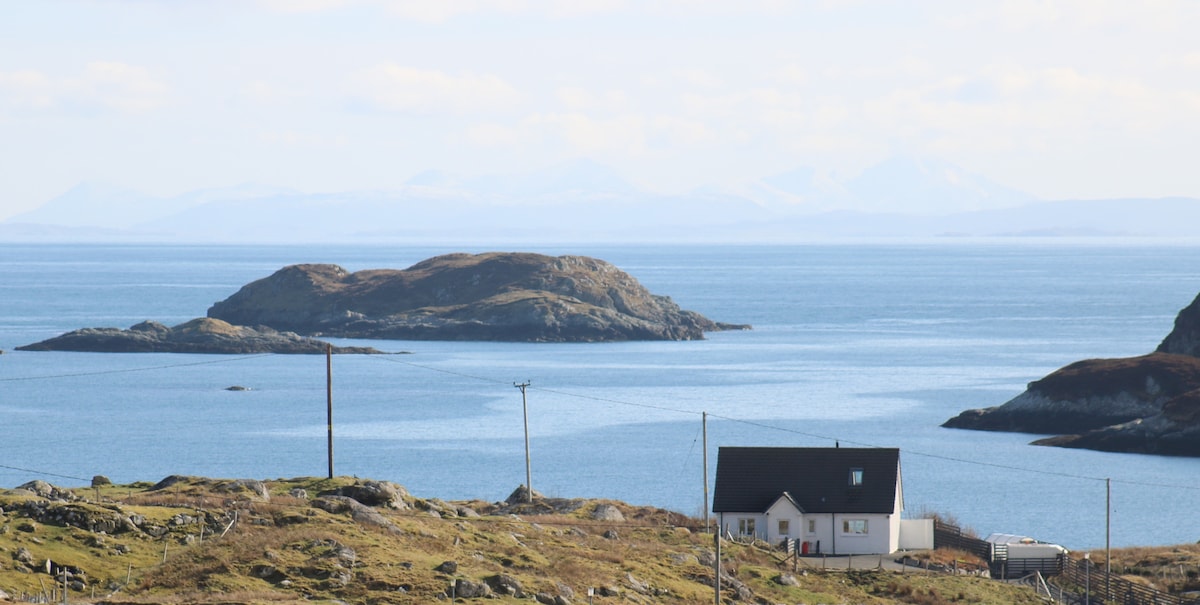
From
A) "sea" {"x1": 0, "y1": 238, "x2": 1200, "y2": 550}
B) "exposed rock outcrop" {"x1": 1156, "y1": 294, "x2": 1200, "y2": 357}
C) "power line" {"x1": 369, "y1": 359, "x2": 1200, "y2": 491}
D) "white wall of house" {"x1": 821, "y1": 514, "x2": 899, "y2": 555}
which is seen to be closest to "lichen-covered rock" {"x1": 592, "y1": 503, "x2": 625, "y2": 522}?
"sea" {"x1": 0, "y1": 238, "x2": 1200, "y2": 550}

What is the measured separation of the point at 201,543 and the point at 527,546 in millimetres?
11251

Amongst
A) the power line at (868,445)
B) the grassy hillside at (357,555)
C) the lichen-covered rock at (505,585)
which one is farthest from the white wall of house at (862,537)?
the lichen-covered rock at (505,585)

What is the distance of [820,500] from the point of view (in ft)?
216

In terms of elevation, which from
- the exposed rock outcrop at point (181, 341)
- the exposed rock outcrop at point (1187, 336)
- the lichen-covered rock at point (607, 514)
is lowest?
the lichen-covered rock at point (607, 514)

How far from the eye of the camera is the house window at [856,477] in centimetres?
6562

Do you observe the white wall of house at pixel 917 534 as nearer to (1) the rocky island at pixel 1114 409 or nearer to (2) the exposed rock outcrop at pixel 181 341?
(1) the rocky island at pixel 1114 409

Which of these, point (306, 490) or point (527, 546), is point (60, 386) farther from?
point (527, 546)

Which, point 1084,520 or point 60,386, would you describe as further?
point 60,386

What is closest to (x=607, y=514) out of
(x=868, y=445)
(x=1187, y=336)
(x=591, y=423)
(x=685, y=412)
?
(x=868, y=445)

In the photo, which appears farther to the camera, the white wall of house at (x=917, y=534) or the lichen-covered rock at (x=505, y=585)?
the white wall of house at (x=917, y=534)

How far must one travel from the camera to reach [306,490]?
60.3 meters

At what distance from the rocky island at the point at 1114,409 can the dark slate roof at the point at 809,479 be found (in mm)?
51967

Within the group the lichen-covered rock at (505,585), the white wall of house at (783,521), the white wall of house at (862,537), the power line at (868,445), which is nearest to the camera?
the lichen-covered rock at (505,585)

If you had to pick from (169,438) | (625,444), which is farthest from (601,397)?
(169,438)
